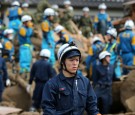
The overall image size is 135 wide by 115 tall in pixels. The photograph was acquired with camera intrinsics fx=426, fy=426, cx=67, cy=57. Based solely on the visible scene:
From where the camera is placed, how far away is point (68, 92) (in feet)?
15.7

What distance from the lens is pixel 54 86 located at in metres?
4.80

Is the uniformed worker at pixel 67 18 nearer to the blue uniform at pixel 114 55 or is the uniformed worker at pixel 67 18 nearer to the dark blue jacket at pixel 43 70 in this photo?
the blue uniform at pixel 114 55

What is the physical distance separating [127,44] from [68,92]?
6.31 metres

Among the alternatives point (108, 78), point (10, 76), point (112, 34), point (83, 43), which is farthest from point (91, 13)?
point (108, 78)

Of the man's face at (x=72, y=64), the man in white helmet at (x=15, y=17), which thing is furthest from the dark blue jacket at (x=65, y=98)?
the man in white helmet at (x=15, y=17)

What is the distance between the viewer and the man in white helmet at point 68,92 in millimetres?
4770

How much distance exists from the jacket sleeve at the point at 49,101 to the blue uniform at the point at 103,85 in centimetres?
458

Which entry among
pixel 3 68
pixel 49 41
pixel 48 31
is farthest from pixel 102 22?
pixel 3 68

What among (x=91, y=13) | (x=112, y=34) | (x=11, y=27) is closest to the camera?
(x=112, y=34)

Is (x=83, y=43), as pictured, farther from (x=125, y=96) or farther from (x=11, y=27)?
(x=125, y=96)

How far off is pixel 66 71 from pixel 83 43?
1173cm

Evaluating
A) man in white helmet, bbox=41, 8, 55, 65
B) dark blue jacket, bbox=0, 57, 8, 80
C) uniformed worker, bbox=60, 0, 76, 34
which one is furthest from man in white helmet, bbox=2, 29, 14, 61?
uniformed worker, bbox=60, 0, 76, 34

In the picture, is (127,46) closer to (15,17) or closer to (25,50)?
A: (25,50)

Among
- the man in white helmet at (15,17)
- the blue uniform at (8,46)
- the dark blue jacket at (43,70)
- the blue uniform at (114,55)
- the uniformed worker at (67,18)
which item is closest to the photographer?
the dark blue jacket at (43,70)
